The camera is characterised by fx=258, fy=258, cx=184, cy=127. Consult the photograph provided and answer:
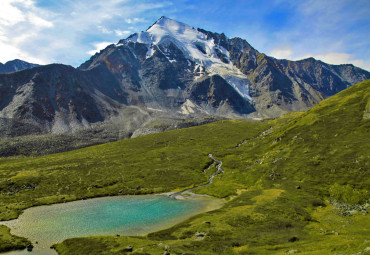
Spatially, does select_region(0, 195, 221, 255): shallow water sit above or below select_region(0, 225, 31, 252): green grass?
below

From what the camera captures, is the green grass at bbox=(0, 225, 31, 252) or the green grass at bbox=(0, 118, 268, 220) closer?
the green grass at bbox=(0, 225, 31, 252)

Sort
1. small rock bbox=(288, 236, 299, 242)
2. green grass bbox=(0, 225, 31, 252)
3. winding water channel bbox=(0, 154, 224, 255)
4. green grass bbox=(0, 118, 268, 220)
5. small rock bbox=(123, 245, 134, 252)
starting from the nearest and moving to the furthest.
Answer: small rock bbox=(123, 245, 134, 252)
small rock bbox=(288, 236, 299, 242)
green grass bbox=(0, 225, 31, 252)
winding water channel bbox=(0, 154, 224, 255)
green grass bbox=(0, 118, 268, 220)

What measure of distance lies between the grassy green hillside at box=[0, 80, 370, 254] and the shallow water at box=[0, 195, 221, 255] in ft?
18.4

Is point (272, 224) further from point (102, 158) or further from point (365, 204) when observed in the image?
point (102, 158)

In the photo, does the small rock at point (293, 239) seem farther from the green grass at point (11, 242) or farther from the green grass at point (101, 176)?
the green grass at point (101, 176)

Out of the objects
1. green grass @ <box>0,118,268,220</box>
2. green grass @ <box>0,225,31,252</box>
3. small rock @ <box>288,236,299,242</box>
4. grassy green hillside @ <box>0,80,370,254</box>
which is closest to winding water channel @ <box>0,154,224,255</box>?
green grass @ <box>0,225,31,252</box>

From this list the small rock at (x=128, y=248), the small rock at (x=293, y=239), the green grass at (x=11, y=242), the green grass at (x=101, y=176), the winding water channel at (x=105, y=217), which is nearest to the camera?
the small rock at (x=128, y=248)

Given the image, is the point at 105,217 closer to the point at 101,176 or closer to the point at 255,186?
the point at 101,176

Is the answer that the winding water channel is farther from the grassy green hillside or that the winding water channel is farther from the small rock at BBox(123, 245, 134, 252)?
the small rock at BBox(123, 245, 134, 252)

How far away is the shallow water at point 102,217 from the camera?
192 ft

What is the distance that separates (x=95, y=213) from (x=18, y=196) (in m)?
39.4

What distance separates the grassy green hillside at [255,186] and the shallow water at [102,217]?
5619mm

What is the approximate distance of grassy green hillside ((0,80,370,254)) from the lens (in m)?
47.7

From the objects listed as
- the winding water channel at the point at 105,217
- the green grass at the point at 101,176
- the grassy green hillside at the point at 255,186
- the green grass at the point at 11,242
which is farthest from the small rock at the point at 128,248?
the green grass at the point at 101,176
